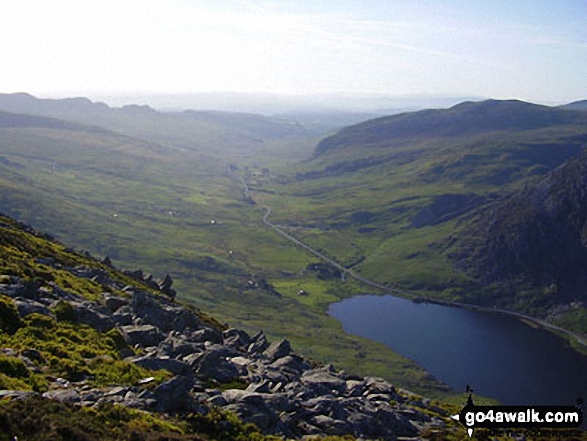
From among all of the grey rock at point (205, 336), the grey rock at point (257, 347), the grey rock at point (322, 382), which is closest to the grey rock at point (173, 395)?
the grey rock at point (322, 382)

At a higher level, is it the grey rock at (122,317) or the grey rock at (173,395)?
the grey rock at (173,395)

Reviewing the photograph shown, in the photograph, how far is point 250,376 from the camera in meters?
51.6

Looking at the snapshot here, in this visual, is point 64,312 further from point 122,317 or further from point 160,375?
point 160,375

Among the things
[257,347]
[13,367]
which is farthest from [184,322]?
[13,367]

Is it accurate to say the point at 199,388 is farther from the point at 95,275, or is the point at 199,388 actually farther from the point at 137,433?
the point at 95,275

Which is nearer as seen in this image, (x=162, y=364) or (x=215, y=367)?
(x=162, y=364)

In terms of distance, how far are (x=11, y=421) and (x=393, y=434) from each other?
32417 millimetres

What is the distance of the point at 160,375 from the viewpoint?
1731 inches

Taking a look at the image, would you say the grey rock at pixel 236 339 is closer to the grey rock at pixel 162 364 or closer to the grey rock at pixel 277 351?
the grey rock at pixel 277 351

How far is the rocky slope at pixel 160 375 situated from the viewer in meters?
37.3

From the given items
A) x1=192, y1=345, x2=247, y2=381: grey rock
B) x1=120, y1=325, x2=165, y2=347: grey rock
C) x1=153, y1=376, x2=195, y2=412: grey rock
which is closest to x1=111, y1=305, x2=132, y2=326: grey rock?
x1=120, y1=325, x2=165, y2=347: grey rock

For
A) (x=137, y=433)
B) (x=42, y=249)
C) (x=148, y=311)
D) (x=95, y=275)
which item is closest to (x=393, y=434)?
(x=137, y=433)

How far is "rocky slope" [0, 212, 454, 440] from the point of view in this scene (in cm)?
3728

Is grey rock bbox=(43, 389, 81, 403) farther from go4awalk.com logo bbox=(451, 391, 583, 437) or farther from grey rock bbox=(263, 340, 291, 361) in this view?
grey rock bbox=(263, 340, 291, 361)
